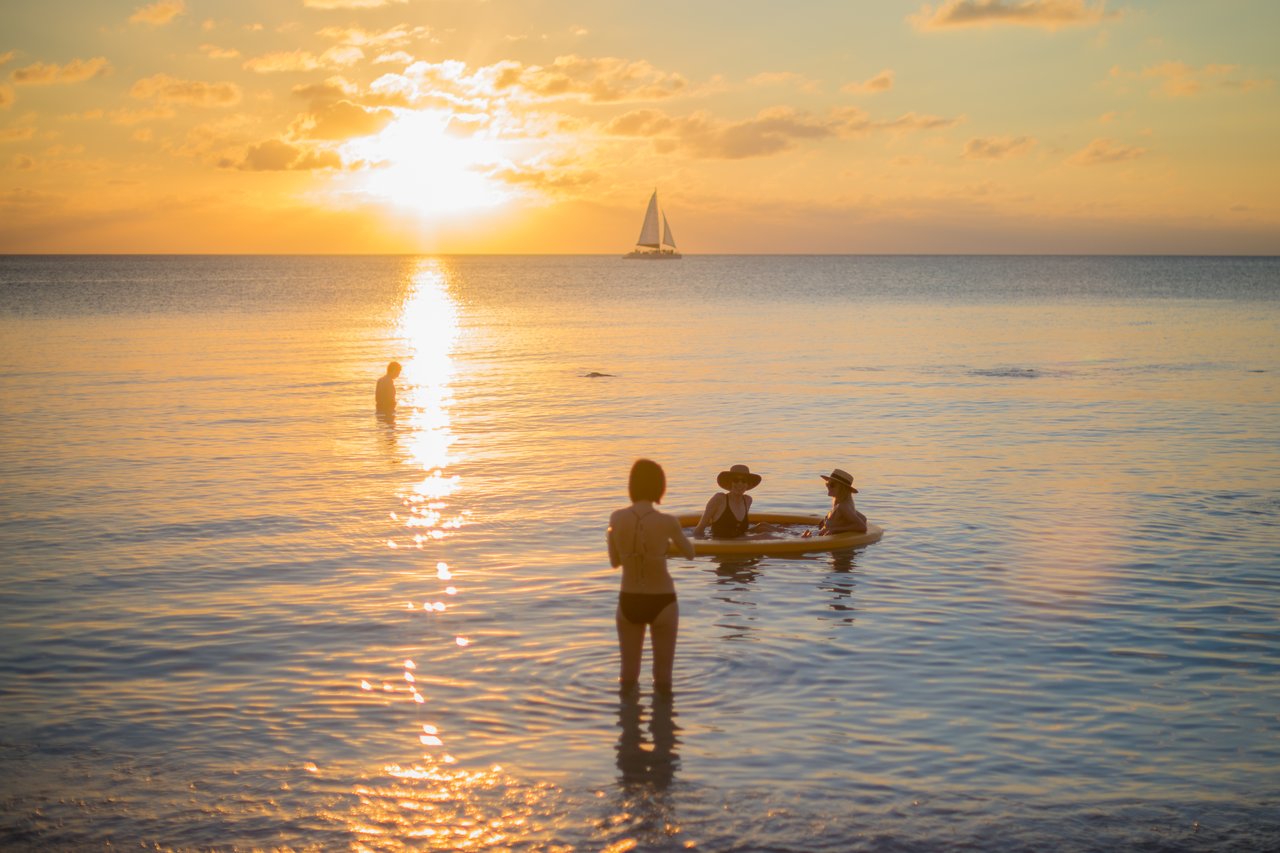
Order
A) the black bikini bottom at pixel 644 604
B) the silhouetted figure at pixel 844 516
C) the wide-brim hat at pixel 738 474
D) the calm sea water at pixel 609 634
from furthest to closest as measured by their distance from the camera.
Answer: the silhouetted figure at pixel 844 516 < the wide-brim hat at pixel 738 474 < the black bikini bottom at pixel 644 604 < the calm sea water at pixel 609 634

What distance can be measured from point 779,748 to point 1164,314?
3312 inches

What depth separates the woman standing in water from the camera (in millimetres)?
9797

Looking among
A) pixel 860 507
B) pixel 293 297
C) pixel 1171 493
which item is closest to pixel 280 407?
pixel 860 507

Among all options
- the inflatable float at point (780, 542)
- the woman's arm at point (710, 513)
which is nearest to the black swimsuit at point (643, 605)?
the inflatable float at point (780, 542)

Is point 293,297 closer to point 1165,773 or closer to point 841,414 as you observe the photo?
point 841,414

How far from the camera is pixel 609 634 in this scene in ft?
42.3

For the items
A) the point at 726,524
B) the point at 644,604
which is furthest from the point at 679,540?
the point at 726,524

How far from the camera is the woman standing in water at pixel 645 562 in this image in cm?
980

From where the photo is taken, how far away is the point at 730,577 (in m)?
15.6

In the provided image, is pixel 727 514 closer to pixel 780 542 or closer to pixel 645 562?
pixel 780 542

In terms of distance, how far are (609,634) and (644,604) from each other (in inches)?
113

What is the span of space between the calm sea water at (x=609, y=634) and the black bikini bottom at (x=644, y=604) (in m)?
0.92

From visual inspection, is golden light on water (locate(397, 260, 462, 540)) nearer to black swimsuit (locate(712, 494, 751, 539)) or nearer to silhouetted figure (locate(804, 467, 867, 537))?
black swimsuit (locate(712, 494, 751, 539))

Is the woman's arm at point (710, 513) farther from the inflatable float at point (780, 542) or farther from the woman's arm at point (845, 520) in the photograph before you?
the woman's arm at point (845, 520)
